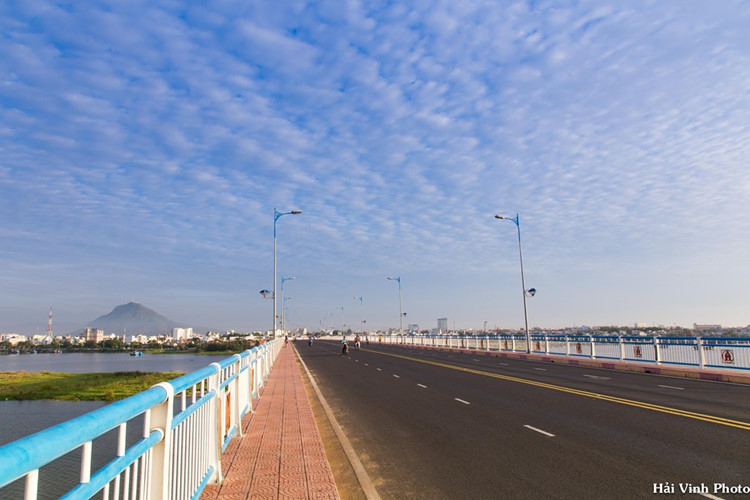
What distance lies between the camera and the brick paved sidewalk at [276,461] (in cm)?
570

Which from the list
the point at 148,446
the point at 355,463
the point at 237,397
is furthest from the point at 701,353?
the point at 148,446

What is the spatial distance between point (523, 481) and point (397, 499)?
68.7 inches

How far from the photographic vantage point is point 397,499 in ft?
19.3

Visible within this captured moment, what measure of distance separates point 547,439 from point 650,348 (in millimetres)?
20169

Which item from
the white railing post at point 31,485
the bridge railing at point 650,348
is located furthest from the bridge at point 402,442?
the bridge railing at point 650,348

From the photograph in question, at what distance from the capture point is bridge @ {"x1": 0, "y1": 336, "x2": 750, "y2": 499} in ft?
10.9

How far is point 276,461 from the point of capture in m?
7.07

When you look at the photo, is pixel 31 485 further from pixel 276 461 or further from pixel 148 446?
pixel 276 461

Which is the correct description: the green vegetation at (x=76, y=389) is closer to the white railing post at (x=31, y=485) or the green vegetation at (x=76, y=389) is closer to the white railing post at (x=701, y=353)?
the white railing post at (x=701, y=353)

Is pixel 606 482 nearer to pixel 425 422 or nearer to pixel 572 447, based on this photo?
pixel 572 447

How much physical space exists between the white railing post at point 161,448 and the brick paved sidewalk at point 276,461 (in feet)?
6.71

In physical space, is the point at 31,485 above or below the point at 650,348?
above

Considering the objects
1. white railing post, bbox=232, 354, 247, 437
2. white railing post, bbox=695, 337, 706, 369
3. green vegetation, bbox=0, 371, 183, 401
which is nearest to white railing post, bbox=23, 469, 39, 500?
white railing post, bbox=232, 354, 247, 437

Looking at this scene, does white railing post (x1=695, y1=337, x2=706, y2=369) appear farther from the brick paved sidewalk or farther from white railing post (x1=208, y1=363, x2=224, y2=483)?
white railing post (x1=208, y1=363, x2=224, y2=483)
